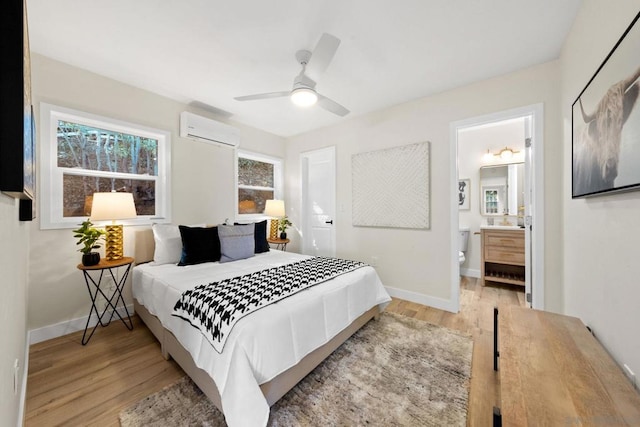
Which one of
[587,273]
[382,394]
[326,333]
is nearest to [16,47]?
[326,333]

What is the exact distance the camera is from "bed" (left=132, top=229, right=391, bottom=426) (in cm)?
128

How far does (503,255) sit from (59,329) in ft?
17.3

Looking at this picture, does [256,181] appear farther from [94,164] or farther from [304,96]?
[304,96]

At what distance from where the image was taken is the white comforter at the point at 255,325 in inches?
49.6

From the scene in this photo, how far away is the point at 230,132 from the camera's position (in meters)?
3.62

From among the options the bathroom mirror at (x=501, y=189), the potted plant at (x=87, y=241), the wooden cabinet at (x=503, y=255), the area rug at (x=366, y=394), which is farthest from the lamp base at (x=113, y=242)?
the bathroom mirror at (x=501, y=189)

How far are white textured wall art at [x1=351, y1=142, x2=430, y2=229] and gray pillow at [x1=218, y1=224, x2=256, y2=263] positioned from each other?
160cm

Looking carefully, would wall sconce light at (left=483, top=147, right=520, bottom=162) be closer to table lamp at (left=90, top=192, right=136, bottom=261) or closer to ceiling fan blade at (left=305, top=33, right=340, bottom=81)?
ceiling fan blade at (left=305, top=33, right=340, bottom=81)

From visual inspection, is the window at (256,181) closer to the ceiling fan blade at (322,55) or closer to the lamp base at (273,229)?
the lamp base at (273,229)

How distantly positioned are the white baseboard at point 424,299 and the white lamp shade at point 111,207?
3.19 metres

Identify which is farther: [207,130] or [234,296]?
[207,130]

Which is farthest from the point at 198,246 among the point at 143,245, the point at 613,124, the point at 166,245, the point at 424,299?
the point at 613,124

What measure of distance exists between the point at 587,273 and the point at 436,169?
1.70 metres

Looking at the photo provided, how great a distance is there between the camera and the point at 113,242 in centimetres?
243
